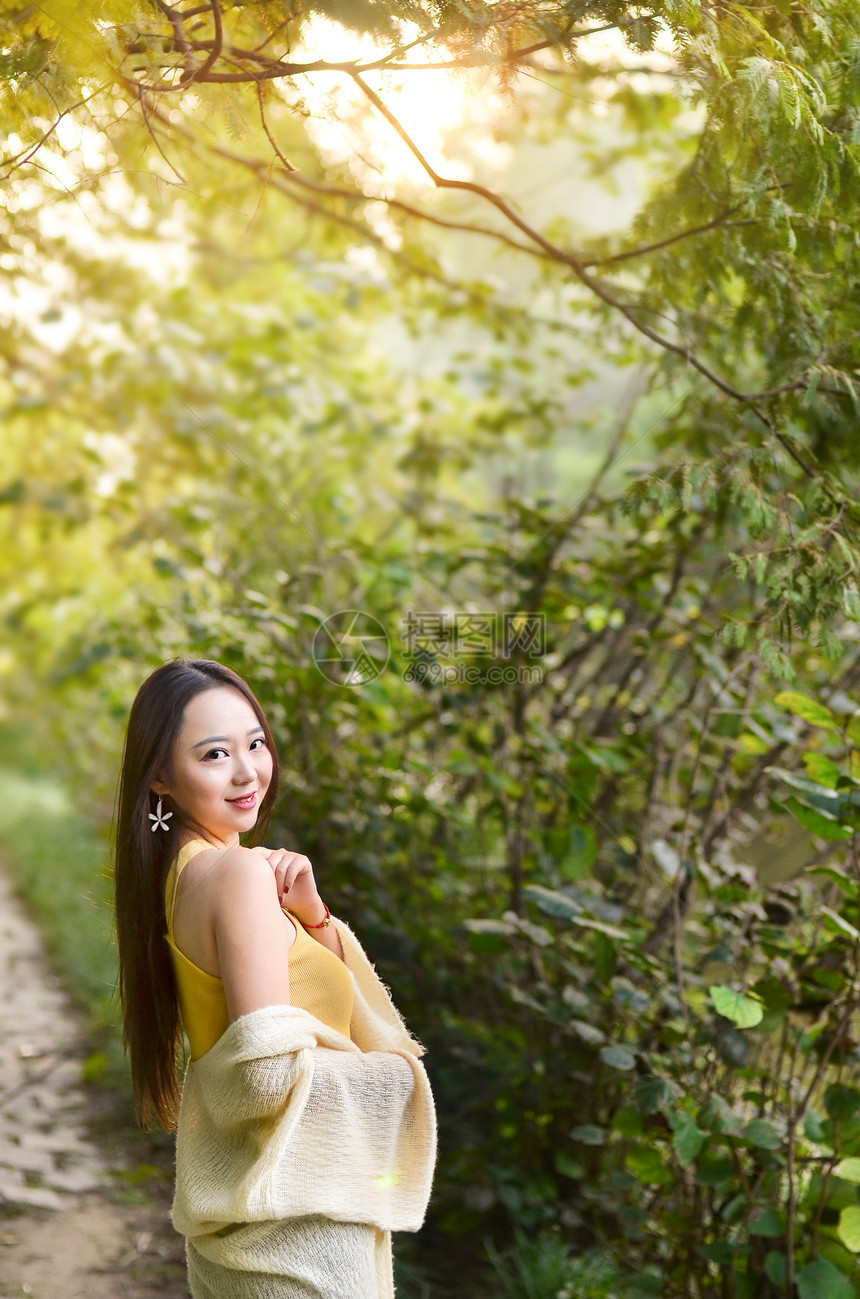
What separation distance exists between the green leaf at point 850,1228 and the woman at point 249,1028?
86 centimetres

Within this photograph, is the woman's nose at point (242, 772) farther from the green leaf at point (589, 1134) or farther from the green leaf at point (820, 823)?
the green leaf at point (589, 1134)

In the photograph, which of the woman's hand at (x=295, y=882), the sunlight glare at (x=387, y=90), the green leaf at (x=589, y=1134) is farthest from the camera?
the green leaf at (x=589, y=1134)

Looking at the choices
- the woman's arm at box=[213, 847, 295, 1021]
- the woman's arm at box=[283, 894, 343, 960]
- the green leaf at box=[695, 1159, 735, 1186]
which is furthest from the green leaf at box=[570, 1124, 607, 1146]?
the woman's arm at box=[213, 847, 295, 1021]

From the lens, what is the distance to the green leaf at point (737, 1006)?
1.67 meters

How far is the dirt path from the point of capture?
8.03ft

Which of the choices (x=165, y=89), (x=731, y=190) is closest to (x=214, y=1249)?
(x=165, y=89)

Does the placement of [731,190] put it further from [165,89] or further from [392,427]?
[392,427]

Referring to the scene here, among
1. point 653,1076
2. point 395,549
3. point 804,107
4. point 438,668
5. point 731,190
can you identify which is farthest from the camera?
point 395,549

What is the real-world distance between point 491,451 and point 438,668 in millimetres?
2035

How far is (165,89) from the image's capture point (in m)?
1.44

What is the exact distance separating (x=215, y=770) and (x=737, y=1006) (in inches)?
39.3

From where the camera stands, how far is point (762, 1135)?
1.79 m

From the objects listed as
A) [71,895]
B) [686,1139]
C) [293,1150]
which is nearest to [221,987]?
[293,1150]

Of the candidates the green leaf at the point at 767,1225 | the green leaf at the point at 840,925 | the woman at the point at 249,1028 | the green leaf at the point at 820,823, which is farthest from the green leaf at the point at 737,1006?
the woman at the point at 249,1028
